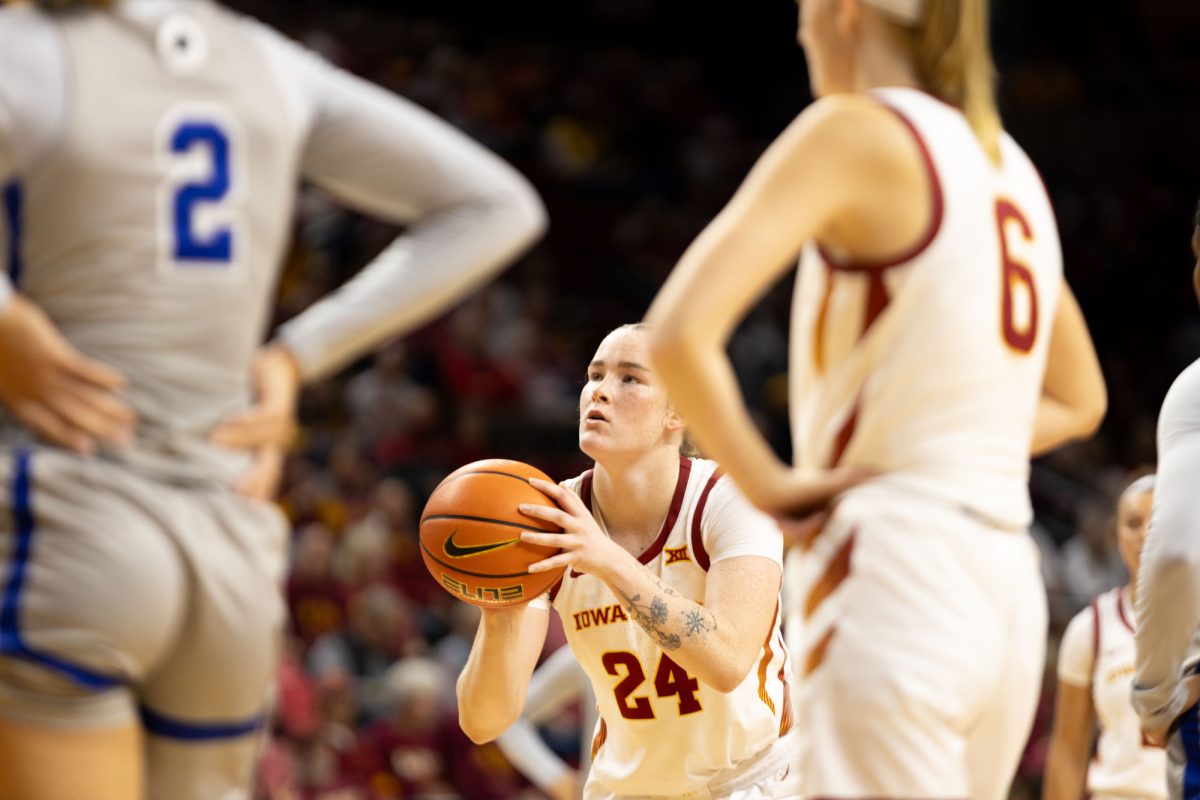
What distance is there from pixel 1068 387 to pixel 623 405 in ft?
3.89

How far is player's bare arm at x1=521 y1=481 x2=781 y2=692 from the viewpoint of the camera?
3.13m

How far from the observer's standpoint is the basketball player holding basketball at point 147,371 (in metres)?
2.35

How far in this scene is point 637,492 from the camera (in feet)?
12.3

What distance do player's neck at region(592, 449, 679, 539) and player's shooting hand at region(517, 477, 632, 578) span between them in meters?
0.57

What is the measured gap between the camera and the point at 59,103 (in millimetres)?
2338

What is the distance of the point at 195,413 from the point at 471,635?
780cm

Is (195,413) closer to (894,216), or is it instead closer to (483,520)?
(483,520)

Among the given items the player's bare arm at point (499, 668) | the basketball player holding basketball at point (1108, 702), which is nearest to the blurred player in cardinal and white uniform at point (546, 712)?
the basketball player holding basketball at point (1108, 702)

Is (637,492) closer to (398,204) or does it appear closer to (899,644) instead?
(398,204)

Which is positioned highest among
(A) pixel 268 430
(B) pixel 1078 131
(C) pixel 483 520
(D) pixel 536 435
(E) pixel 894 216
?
(E) pixel 894 216

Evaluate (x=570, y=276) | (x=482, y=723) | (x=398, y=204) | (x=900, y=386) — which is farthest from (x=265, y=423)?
(x=570, y=276)

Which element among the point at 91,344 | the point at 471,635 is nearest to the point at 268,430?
the point at 91,344

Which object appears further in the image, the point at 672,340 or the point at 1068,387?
the point at 1068,387

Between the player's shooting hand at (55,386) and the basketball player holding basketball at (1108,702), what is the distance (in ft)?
12.2
